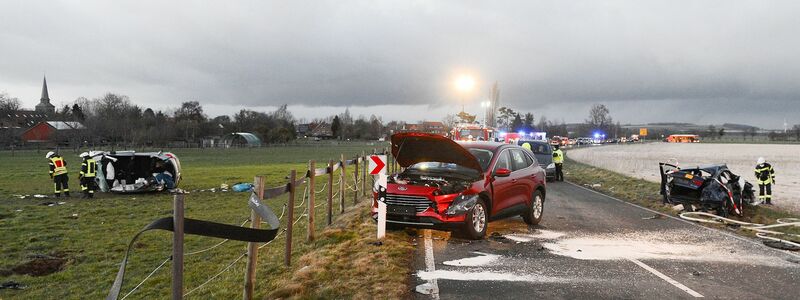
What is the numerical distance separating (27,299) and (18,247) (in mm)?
3284

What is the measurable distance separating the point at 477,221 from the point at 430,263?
169 cm

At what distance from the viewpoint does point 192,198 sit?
16.3 meters

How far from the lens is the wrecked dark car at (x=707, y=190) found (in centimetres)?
1172

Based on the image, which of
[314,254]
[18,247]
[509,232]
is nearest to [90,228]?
[18,247]

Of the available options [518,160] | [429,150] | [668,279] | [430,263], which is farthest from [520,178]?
[668,279]

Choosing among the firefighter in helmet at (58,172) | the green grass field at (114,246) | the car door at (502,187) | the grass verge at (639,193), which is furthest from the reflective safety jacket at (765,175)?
the firefighter in helmet at (58,172)

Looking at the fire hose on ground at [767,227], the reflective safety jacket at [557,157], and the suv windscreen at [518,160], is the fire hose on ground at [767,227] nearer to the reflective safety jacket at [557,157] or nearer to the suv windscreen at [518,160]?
the suv windscreen at [518,160]

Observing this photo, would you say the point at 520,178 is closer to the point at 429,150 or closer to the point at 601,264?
the point at 429,150

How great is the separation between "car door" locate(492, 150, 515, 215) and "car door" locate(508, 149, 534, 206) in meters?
0.09

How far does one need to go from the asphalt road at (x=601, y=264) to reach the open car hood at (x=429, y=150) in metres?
1.36

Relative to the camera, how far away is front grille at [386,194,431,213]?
27.5 ft

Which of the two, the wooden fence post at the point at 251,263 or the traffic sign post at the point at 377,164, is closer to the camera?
the wooden fence post at the point at 251,263

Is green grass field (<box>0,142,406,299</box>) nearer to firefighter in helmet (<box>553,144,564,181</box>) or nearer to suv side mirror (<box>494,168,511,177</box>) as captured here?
suv side mirror (<box>494,168,511,177</box>)

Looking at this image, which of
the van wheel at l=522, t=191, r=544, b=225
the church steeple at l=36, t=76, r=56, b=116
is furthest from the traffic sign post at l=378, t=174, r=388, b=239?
the church steeple at l=36, t=76, r=56, b=116
